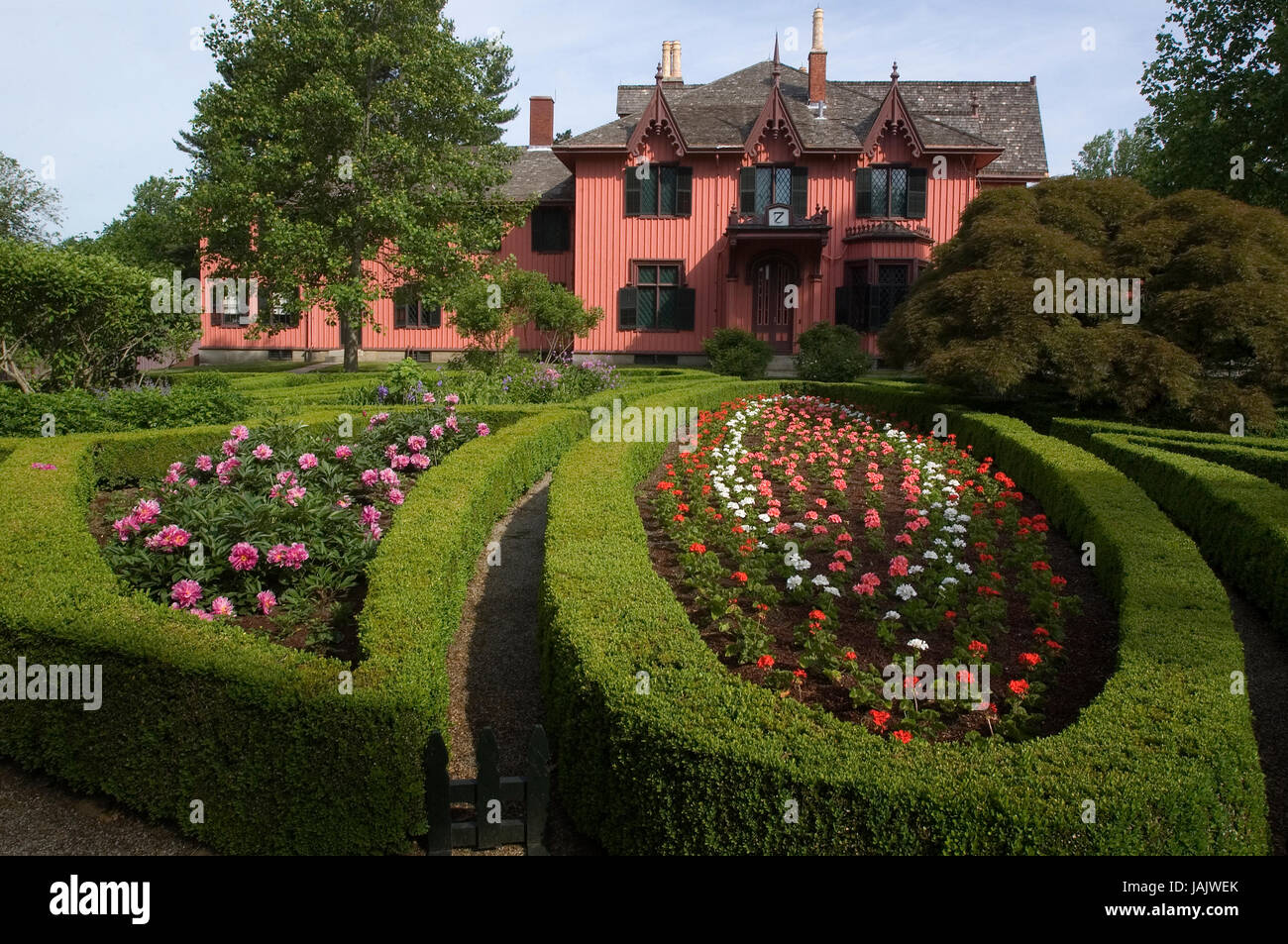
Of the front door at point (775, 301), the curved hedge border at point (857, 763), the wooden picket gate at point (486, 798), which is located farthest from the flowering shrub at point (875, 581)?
the front door at point (775, 301)

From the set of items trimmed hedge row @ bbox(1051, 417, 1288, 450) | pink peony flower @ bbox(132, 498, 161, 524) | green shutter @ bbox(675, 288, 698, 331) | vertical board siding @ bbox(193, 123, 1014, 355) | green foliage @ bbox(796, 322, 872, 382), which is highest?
vertical board siding @ bbox(193, 123, 1014, 355)

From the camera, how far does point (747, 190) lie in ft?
87.1

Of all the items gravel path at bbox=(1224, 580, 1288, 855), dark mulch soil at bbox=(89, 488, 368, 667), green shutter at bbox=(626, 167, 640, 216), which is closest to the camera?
gravel path at bbox=(1224, 580, 1288, 855)

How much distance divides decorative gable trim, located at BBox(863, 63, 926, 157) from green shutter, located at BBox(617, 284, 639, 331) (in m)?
7.16

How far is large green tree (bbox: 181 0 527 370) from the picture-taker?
66.9 ft

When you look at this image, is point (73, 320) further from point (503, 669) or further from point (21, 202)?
point (21, 202)

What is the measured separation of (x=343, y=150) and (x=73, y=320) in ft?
32.9

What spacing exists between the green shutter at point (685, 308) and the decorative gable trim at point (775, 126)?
13.0 feet

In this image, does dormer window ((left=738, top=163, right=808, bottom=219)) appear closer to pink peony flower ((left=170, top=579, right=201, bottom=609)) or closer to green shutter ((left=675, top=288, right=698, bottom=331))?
green shutter ((left=675, top=288, right=698, bottom=331))

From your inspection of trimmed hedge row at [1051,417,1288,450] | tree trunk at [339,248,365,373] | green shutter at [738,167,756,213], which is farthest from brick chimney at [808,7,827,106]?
trimmed hedge row at [1051,417,1288,450]

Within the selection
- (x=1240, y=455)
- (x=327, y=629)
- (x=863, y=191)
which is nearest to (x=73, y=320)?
(x=327, y=629)

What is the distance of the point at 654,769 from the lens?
400 centimetres

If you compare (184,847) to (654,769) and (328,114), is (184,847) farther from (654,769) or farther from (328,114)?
(328,114)

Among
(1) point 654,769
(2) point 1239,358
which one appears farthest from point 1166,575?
(2) point 1239,358
